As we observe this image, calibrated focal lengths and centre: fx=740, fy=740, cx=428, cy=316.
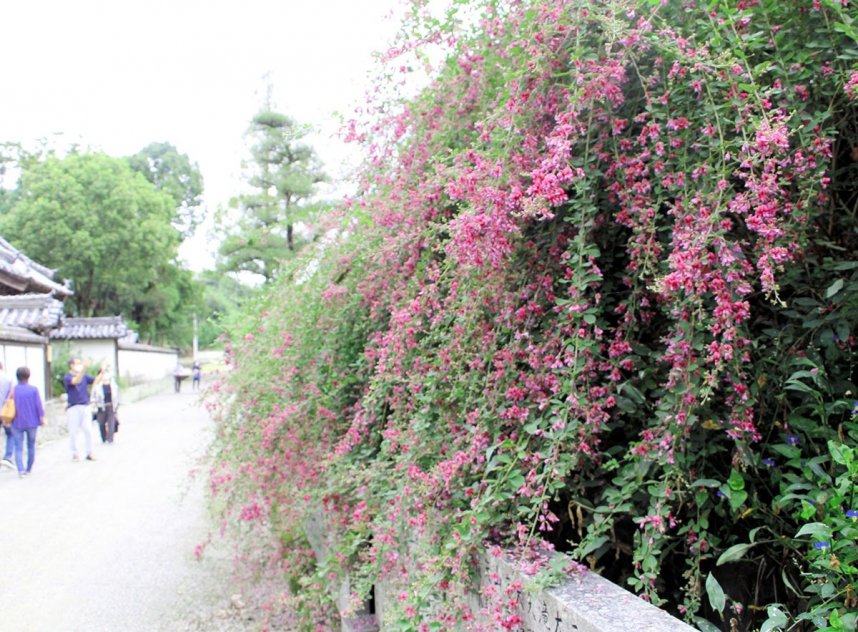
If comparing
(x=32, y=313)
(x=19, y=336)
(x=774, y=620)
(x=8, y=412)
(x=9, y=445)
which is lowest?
(x=9, y=445)

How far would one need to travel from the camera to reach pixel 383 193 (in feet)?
9.64

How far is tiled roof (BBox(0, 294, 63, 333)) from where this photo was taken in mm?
17766

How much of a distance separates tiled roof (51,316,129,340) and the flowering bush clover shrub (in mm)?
30716

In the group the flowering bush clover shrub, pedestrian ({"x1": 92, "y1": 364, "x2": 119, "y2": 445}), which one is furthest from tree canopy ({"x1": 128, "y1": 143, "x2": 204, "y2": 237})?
the flowering bush clover shrub

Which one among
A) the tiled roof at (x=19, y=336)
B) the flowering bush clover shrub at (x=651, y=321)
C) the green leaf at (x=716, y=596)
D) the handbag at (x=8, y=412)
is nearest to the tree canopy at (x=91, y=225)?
the tiled roof at (x=19, y=336)

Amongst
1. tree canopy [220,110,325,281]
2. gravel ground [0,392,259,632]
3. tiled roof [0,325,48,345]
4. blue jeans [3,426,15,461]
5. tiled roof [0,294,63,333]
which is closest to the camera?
gravel ground [0,392,259,632]

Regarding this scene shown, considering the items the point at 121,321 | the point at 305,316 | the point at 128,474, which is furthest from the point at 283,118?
the point at 305,316

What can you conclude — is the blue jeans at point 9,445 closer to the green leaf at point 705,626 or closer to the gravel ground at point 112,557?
the gravel ground at point 112,557

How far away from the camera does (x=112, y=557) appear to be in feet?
19.7

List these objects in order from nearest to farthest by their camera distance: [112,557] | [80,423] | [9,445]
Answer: [112,557]
[9,445]
[80,423]

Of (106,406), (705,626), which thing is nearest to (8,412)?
(106,406)

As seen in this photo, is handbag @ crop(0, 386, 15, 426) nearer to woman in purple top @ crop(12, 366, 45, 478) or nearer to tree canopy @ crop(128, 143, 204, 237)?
woman in purple top @ crop(12, 366, 45, 478)

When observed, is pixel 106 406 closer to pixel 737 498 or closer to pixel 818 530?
pixel 737 498

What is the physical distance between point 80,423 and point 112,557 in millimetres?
6304
